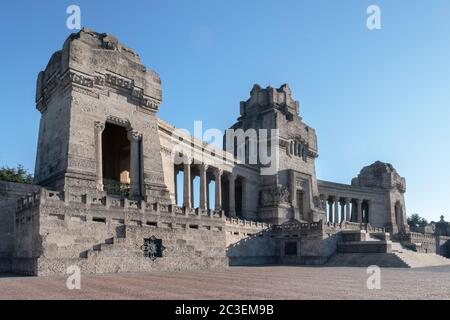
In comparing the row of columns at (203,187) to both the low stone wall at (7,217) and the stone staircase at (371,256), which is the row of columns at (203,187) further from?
the low stone wall at (7,217)

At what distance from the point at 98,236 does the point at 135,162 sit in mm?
11509

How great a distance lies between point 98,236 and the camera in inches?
1137

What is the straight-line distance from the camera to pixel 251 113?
69.8 m

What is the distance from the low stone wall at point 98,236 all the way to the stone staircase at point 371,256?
14955 mm

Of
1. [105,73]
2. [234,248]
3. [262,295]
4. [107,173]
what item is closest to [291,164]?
[234,248]

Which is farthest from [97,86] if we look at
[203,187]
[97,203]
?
[203,187]

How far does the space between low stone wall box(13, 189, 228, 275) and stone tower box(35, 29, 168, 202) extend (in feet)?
14.2

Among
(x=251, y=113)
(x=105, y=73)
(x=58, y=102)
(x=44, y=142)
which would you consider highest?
(x=251, y=113)

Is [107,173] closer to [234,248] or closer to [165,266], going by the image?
[234,248]

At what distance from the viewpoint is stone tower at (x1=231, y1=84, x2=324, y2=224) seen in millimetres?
61312

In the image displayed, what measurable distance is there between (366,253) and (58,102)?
1298 inches

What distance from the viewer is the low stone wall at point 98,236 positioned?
26109 mm

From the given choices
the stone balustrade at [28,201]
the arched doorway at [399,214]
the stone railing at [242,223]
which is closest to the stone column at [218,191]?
the stone railing at [242,223]
